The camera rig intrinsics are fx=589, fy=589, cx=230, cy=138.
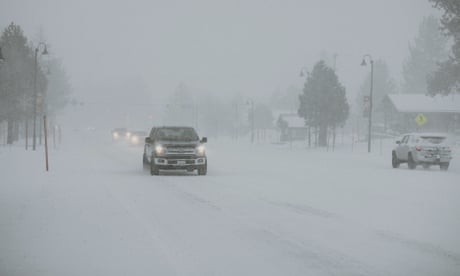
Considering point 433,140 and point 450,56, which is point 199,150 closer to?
point 433,140

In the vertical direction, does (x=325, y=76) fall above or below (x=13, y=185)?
above

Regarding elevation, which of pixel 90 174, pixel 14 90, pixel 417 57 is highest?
pixel 417 57

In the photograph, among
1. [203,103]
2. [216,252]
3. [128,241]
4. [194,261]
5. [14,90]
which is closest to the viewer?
[194,261]

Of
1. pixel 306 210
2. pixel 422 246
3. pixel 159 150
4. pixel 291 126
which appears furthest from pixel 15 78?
pixel 291 126

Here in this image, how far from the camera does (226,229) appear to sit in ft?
31.3

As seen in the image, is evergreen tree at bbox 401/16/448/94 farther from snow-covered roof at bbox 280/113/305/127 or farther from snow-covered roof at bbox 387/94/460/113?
snow-covered roof at bbox 387/94/460/113

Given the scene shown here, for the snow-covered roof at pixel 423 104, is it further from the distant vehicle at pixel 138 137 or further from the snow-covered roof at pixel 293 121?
the distant vehicle at pixel 138 137

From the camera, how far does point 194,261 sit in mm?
7172

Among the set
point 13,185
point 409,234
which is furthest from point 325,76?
point 409,234

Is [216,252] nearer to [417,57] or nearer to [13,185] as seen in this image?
[13,185]

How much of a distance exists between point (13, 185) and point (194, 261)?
37.7ft

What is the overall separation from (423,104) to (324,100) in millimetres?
21172

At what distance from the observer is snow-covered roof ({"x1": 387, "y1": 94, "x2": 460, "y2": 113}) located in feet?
232

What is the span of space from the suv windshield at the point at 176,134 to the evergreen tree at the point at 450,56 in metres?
30.3
